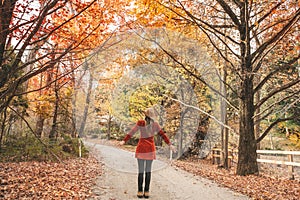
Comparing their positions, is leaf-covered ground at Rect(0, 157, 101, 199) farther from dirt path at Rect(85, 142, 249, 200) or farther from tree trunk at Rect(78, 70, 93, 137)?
tree trunk at Rect(78, 70, 93, 137)

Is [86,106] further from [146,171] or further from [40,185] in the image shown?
[146,171]

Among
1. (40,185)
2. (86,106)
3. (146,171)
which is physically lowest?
(40,185)

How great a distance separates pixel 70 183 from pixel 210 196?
3253 millimetres

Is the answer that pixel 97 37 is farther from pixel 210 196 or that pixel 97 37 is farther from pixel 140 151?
pixel 210 196

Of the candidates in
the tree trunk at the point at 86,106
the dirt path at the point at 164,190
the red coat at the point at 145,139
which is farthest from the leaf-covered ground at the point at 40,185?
the tree trunk at the point at 86,106

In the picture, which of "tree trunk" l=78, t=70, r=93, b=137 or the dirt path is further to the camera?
"tree trunk" l=78, t=70, r=93, b=137

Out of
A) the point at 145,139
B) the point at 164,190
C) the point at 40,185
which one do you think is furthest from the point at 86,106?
the point at 145,139

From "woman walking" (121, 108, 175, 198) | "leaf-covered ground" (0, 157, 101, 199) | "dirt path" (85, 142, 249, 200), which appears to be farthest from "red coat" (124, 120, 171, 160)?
"leaf-covered ground" (0, 157, 101, 199)

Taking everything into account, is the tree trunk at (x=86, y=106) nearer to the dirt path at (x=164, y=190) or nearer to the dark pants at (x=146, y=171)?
the dirt path at (x=164, y=190)

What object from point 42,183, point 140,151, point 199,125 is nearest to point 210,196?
point 140,151

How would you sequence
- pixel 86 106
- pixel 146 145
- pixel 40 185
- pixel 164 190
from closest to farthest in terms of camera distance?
1. pixel 146 145
2. pixel 164 190
3. pixel 40 185
4. pixel 86 106

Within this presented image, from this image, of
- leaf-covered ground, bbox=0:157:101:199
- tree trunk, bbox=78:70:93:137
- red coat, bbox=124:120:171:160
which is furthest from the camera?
tree trunk, bbox=78:70:93:137

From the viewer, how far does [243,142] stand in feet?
27.4

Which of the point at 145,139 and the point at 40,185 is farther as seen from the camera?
the point at 40,185
